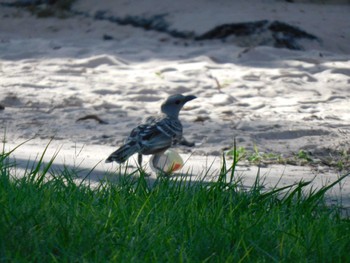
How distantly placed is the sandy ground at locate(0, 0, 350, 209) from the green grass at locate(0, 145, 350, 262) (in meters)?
1.33

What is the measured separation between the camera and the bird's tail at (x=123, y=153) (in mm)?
6289

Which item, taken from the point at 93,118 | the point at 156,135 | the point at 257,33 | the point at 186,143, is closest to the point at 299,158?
the point at 186,143

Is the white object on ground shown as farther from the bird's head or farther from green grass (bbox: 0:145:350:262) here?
green grass (bbox: 0:145:350:262)

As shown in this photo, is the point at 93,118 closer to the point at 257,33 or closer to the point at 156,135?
the point at 156,135

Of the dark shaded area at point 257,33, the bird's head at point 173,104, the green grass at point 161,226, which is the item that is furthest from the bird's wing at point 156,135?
the dark shaded area at point 257,33

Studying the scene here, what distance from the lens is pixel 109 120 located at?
866cm

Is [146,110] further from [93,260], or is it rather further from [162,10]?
[93,260]

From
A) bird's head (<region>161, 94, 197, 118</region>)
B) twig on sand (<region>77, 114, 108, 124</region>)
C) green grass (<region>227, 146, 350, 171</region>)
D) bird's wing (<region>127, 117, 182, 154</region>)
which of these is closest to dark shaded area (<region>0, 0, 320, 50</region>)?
twig on sand (<region>77, 114, 108, 124</region>)

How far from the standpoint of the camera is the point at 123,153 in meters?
6.36

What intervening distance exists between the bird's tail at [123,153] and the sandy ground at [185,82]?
188mm

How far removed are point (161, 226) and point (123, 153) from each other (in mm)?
2129

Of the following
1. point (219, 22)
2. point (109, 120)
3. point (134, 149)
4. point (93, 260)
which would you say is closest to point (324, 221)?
point (93, 260)

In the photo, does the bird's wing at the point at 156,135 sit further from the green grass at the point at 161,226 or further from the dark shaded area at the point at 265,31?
the dark shaded area at the point at 265,31

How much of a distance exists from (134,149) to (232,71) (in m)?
4.37
